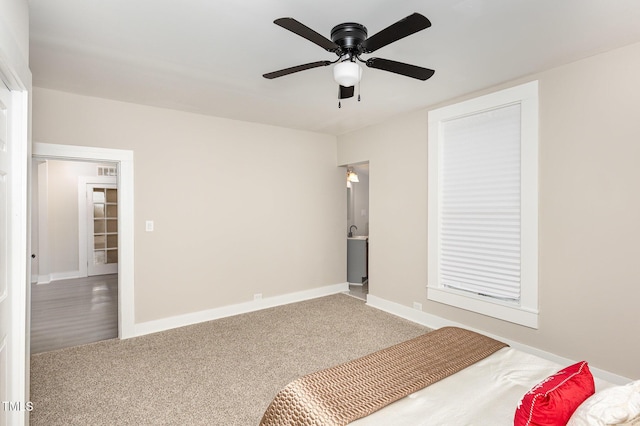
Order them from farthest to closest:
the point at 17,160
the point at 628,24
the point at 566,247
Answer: the point at 566,247
the point at 628,24
the point at 17,160

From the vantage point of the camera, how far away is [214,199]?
4.23m

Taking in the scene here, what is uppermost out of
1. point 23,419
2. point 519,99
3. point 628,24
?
point 628,24

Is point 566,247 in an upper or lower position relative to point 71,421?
upper

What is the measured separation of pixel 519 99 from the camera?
3.05m

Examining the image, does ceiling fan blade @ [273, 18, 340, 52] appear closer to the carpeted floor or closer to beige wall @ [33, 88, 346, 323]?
the carpeted floor

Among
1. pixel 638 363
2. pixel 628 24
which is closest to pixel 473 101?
pixel 628 24

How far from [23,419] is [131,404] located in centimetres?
71

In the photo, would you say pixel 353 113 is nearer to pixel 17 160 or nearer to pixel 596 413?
pixel 17 160

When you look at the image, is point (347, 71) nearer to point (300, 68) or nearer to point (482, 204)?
point (300, 68)

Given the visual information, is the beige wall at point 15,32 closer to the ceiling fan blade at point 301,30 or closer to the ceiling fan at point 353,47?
the ceiling fan blade at point 301,30

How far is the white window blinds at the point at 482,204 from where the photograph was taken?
3143 millimetres

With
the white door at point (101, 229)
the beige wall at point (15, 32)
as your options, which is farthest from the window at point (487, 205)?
the white door at point (101, 229)

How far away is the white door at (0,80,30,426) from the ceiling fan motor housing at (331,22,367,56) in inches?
69.6

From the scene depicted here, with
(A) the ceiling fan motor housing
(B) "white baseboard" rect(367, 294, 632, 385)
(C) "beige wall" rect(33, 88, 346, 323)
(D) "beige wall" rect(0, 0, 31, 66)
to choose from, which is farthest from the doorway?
(A) the ceiling fan motor housing
